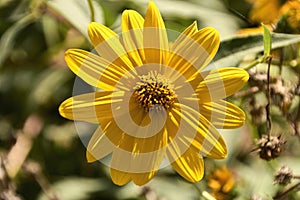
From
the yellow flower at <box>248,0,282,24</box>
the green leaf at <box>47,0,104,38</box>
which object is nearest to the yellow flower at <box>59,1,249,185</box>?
the green leaf at <box>47,0,104,38</box>

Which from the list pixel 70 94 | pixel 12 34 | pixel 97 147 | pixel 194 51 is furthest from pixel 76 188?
pixel 194 51

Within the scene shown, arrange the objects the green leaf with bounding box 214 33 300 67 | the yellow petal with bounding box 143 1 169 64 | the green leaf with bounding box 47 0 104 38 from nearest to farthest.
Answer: the yellow petal with bounding box 143 1 169 64 < the green leaf with bounding box 214 33 300 67 < the green leaf with bounding box 47 0 104 38

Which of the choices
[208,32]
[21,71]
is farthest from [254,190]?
[21,71]

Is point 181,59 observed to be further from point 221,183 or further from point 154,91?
point 221,183

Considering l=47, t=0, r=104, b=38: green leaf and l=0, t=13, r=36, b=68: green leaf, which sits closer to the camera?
l=47, t=0, r=104, b=38: green leaf

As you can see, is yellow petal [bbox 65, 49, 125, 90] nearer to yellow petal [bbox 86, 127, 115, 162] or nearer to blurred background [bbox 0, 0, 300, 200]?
yellow petal [bbox 86, 127, 115, 162]

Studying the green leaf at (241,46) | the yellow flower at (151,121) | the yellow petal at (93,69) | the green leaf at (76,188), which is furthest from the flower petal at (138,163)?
the green leaf at (76,188)

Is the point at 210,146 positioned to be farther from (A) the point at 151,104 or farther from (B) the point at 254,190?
(B) the point at 254,190
